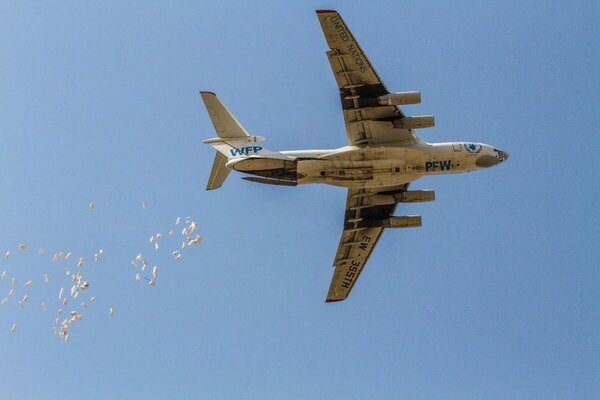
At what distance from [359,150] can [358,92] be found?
239cm

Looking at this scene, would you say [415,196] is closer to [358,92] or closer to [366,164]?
[366,164]

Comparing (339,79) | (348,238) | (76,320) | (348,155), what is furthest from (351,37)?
(76,320)

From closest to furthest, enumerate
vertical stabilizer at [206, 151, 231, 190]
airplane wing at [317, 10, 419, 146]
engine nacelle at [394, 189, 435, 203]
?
airplane wing at [317, 10, 419, 146] → vertical stabilizer at [206, 151, 231, 190] → engine nacelle at [394, 189, 435, 203]

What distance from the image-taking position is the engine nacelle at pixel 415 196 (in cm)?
3834

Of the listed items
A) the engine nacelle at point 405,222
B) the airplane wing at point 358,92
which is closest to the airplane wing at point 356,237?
the engine nacelle at point 405,222

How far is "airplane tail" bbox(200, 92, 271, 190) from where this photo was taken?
35156 mm

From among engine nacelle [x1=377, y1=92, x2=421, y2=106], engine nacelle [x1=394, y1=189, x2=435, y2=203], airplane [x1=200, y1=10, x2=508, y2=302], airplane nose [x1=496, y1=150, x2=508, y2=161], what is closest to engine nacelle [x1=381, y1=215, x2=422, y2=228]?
engine nacelle [x1=394, y1=189, x2=435, y2=203]

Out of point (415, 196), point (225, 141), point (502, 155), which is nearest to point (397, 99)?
point (415, 196)

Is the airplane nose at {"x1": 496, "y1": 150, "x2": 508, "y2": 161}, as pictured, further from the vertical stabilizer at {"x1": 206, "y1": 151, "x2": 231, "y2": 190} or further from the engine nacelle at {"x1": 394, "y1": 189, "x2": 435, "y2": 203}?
the vertical stabilizer at {"x1": 206, "y1": 151, "x2": 231, "y2": 190}

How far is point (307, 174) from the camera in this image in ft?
115

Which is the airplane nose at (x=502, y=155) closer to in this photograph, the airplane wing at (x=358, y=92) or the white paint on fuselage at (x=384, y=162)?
the white paint on fuselage at (x=384, y=162)

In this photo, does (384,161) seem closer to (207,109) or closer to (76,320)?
(207,109)

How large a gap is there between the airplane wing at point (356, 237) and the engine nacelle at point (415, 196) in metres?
0.27

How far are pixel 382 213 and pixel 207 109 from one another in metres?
9.48
